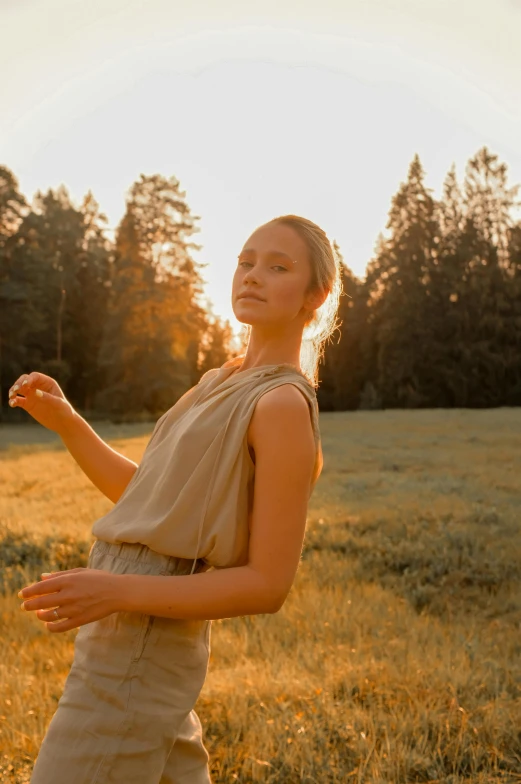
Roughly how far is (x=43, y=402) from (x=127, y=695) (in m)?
0.90

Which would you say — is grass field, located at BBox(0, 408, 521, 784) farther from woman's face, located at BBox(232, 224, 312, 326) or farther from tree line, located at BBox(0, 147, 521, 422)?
tree line, located at BBox(0, 147, 521, 422)

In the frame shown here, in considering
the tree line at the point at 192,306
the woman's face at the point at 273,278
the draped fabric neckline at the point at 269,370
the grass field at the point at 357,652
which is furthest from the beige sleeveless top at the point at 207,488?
the tree line at the point at 192,306

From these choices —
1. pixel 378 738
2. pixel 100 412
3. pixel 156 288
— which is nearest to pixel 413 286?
pixel 156 288

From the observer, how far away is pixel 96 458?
2371 mm

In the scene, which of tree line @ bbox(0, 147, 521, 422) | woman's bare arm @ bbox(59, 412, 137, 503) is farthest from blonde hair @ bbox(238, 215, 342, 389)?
tree line @ bbox(0, 147, 521, 422)

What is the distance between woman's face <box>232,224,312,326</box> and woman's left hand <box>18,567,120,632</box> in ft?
2.45

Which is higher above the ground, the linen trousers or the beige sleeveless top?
the beige sleeveless top

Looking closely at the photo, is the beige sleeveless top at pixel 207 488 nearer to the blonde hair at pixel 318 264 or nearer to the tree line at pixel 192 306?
the blonde hair at pixel 318 264

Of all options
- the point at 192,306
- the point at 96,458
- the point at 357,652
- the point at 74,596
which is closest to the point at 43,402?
the point at 96,458

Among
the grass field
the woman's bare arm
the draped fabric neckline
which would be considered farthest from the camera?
the grass field

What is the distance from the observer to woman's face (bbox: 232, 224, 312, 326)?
6.48ft

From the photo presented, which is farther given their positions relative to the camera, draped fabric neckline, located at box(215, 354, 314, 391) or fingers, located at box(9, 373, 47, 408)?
fingers, located at box(9, 373, 47, 408)

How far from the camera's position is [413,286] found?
48.1 m

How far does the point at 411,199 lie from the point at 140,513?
166ft
